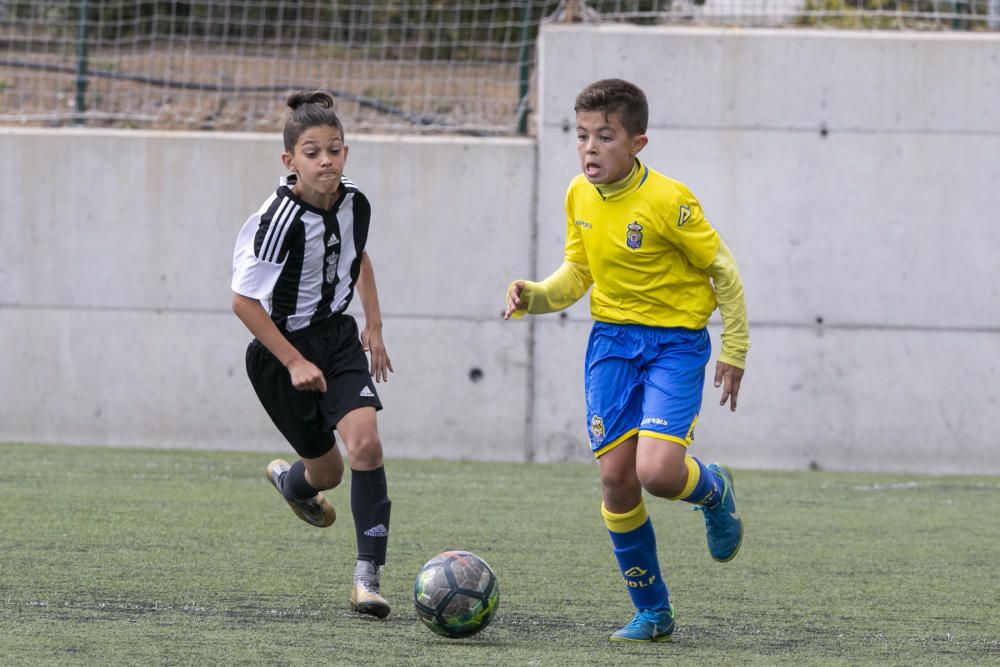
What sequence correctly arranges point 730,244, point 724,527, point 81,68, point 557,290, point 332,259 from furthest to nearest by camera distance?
point 81,68 < point 730,244 < point 332,259 < point 557,290 < point 724,527

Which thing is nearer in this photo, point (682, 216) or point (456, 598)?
point (456, 598)

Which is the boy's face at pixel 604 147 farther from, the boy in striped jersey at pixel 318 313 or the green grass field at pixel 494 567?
the green grass field at pixel 494 567

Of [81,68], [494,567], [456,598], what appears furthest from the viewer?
[81,68]

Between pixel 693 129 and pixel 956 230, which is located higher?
pixel 693 129

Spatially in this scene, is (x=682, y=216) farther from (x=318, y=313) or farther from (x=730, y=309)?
(x=318, y=313)

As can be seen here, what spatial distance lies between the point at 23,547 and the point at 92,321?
170 inches

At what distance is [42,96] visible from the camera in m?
10.3

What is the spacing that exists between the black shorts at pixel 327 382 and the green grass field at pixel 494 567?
54 cm

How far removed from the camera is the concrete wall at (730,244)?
9.10 m

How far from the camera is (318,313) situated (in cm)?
471

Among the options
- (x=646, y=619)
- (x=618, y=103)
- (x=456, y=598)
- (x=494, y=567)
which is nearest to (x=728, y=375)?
(x=646, y=619)

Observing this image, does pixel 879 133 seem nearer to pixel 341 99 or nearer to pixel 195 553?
pixel 341 99

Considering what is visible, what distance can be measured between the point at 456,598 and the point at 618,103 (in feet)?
5.10

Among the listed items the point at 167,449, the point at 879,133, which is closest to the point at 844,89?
the point at 879,133
